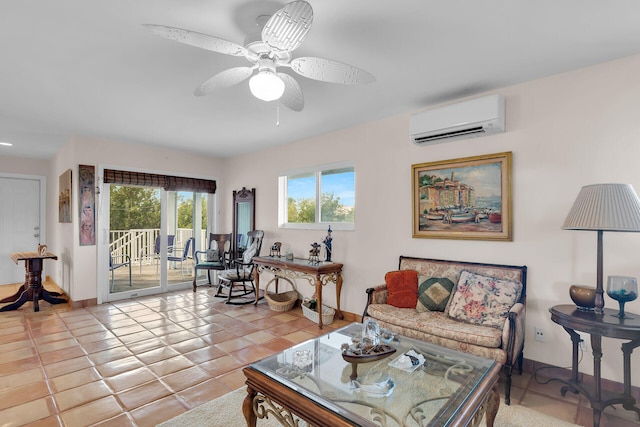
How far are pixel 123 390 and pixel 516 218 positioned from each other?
344cm

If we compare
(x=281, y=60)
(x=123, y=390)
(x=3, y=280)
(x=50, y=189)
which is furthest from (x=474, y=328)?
(x=3, y=280)

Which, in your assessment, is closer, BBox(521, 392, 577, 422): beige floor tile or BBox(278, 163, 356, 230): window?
BBox(521, 392, 577, 422): beige floor tile

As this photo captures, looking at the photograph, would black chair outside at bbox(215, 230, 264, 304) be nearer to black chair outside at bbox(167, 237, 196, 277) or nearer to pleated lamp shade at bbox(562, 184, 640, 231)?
black chair outside at bbox(167, 237, 196, 277)

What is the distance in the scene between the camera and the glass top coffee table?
143 cm

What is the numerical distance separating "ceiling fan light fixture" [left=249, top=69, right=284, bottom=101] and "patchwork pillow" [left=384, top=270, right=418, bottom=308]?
2090mm

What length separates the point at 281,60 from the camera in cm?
202

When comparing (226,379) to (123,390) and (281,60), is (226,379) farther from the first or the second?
(281,60)

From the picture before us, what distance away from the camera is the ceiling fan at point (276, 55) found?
1.45 m

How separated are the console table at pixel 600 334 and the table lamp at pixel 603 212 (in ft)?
0.50

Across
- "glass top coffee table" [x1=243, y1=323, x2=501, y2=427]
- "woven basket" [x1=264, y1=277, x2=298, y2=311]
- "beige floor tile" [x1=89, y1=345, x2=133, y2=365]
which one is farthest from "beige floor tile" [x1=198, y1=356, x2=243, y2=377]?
"woven basket" [x1=264, y1=277, x2=298, y2=311]

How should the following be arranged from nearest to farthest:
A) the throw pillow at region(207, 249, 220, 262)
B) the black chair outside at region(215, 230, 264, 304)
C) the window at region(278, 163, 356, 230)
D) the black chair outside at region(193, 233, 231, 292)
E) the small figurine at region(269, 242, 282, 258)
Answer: the window at region(278, 163, 356, 230) < the small figurine at region(269, 242, 282, 258) < the black chair outside at region(215, 230, 264, 304) < the black chair outside at region(193, 233, 231, 292) < the throw pillow at region(207, 249, 220, 262)

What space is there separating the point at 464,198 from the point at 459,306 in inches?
40.4

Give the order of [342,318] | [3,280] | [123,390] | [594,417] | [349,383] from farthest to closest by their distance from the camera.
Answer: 1. [3,280]
2. [342,318]
3. [123,390]
4. [594,417]
5. [349,383]

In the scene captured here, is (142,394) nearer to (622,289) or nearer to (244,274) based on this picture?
(244,274)
